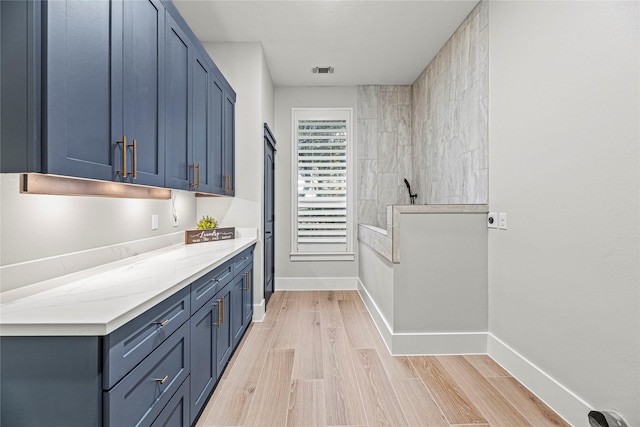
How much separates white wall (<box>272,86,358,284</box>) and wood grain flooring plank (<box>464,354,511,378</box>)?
2.35 meters

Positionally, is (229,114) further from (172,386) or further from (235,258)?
(172,386)

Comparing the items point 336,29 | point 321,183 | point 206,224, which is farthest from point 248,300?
point 336,29

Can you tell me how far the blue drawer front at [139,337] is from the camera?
40.0 inches

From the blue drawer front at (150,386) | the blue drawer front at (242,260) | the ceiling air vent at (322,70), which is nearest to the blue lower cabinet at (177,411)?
the blue drawer front at (150,386)

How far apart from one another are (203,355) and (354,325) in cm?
186

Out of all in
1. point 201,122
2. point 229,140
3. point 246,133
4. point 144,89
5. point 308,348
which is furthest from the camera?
point 246,133

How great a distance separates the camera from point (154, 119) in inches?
74.0

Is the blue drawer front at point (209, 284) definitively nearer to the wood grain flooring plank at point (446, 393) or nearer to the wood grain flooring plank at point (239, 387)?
the wood grain flooring plank at point (239, 387)

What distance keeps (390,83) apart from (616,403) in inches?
167

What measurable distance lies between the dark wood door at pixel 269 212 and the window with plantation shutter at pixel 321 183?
1.19 feet

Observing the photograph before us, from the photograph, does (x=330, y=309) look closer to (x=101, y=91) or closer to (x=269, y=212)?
(x=269, y=212)

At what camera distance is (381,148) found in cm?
490

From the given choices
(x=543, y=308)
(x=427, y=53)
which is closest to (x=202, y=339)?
(x=543, y=308)

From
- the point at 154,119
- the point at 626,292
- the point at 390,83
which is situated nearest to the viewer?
the point at 626,292
